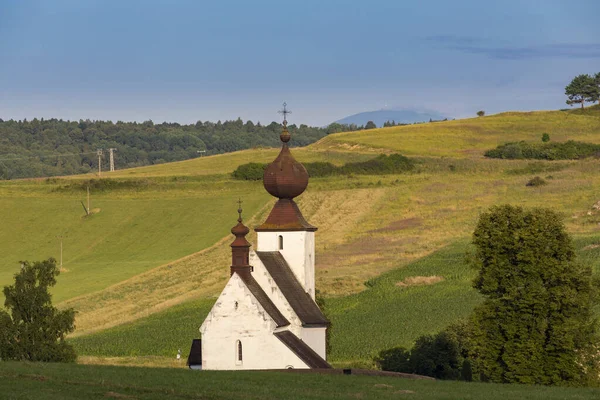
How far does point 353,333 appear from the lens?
64438mm

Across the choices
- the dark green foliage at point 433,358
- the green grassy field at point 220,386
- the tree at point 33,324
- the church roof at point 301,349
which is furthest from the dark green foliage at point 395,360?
the tree at point 33,324

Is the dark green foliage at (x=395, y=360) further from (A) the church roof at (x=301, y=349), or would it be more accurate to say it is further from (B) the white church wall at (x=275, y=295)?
(B) the white church wall at (x=275, y=295)

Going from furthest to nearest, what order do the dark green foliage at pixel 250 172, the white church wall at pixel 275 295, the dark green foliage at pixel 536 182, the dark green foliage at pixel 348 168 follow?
the dark green foliage at pixel 348 168
the dark green foliage at pixel 250 172
the dark green foliage at pixel 536 182
the white church wall at pixel 275 295

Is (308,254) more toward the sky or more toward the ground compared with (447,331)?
more toward the sky

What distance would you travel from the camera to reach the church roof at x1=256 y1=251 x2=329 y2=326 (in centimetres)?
4997

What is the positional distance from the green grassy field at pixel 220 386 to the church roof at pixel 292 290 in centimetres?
982

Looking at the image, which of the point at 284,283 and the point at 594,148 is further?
the point at 594,148

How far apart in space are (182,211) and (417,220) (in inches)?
838

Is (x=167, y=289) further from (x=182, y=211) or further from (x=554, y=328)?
(x=554, y=328)

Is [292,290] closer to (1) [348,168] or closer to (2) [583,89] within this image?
(1) [348,168]

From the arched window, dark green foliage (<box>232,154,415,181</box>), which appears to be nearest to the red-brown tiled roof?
the arched window

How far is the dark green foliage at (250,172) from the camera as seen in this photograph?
12912 cm

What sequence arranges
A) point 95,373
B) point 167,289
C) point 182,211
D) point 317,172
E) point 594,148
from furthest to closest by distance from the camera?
1. point 594,148
2. point 317,172
3. point 182,211
4. point 167,289
5. point 95,373

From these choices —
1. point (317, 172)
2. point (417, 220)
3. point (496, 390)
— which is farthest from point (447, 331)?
point (317, 172)
